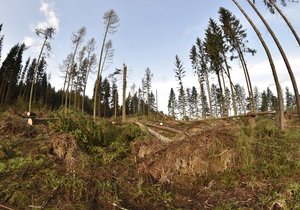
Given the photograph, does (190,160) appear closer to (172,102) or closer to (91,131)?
(91,131)

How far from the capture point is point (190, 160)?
659 cm

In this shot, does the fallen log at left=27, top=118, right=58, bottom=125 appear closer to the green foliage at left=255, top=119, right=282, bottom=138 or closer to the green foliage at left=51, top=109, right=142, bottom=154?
the green foliage at left=51, top=109, right=142, bottom=154

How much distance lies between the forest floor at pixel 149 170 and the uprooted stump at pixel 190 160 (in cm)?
3

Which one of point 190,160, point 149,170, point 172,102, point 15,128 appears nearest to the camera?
point 190,160

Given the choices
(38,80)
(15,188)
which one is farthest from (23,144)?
(38,80)

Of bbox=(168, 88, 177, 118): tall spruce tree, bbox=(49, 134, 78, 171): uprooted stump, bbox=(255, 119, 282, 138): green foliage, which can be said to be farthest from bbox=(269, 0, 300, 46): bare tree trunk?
bbox=(168, 88, 177, 118): tall spruce tree

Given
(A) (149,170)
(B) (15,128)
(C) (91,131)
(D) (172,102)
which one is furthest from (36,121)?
(D) (172,102)

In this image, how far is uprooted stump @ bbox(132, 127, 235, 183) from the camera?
21.3 feet

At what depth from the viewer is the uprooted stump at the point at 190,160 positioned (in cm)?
650

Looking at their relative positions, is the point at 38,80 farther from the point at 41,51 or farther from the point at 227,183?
the point at 227,183

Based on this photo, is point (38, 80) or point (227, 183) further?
point (38, 80)

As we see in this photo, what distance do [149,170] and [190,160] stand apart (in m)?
1.11

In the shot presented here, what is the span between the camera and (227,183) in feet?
19.8

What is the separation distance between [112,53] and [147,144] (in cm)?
2343
